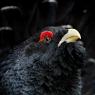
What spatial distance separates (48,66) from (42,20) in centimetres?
188

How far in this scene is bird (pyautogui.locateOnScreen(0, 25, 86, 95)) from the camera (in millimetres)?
4160

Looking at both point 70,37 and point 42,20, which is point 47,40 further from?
point 42,20

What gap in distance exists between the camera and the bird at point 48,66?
13.6 feet

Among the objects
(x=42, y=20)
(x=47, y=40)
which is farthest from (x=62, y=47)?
(x=42, y=20)

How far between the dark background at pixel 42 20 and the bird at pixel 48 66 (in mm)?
1108

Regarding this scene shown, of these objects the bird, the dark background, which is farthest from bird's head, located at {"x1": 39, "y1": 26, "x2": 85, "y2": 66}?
the dark background

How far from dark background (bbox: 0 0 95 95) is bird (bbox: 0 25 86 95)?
43.6 inches

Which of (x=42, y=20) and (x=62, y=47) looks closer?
(x=62, y=47)

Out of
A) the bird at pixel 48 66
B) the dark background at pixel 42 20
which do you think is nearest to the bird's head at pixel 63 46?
the bird at pixel 48 66

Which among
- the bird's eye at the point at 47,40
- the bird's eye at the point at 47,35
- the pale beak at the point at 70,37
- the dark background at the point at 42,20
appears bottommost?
the pale beak at the point at 70,37

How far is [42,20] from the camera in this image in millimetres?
6008

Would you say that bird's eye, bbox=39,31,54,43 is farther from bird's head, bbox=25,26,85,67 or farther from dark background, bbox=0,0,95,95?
dark background, bbox=0,0,95,95

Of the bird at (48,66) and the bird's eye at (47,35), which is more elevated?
the bird's eye at (47,35)

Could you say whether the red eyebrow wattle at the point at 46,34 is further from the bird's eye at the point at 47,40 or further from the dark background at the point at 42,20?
the dark background at the point at 42,20
